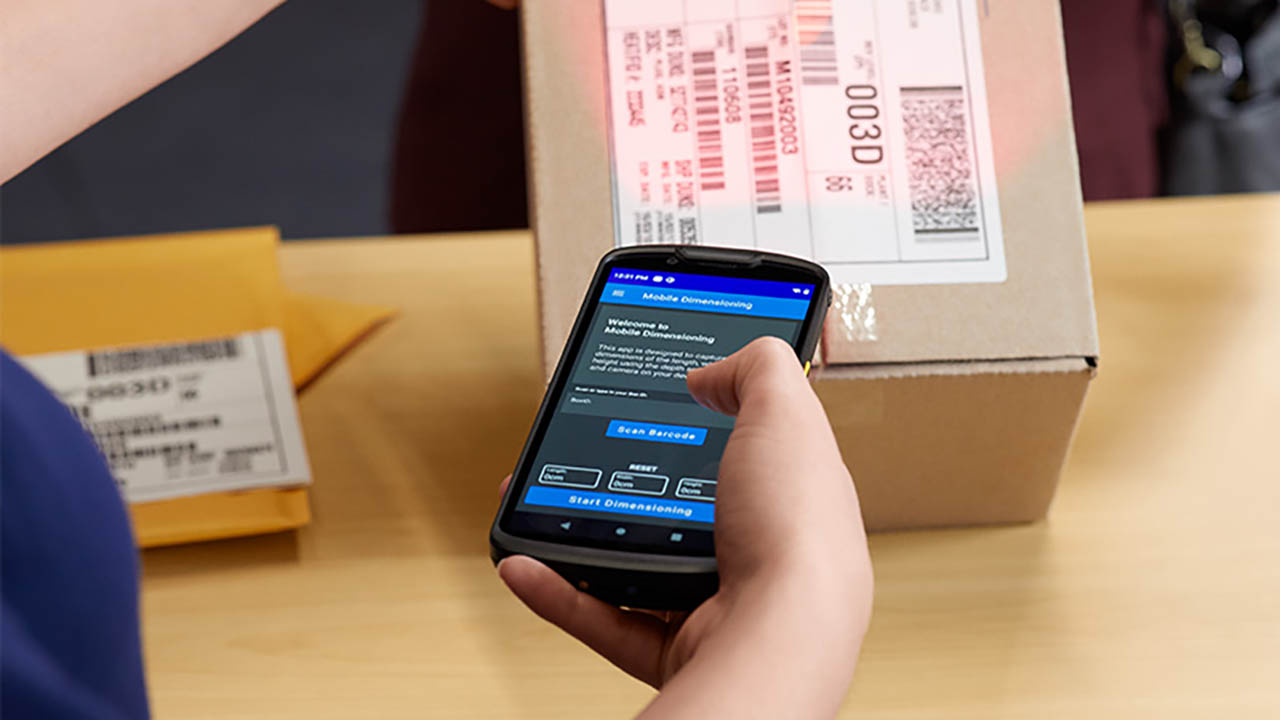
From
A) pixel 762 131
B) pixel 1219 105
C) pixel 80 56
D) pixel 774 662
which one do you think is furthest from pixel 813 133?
pixel 1219 105

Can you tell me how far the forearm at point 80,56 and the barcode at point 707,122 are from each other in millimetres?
304

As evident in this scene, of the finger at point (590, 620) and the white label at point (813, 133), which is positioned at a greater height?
the white label at point (813, 133)

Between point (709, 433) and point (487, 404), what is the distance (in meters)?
0.28

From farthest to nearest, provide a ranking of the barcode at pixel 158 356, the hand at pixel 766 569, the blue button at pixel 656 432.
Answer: the barcode at pixel 158 356 → the blue button at pixel 656 432 → the hand at pixel 766 569

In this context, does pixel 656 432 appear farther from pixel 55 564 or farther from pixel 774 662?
pixel 55 564

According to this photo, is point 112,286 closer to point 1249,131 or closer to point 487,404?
point 487,404

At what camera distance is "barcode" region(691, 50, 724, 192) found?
Result: 58 centimetres

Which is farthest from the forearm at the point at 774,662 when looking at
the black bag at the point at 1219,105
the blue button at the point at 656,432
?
the black bag at the point at 1219,105

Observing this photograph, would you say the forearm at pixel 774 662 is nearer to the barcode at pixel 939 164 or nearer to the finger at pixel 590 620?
the finger at pixel 590 620

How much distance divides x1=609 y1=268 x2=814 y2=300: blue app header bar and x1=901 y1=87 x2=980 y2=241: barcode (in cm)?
9

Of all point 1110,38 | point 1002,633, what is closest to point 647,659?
point 1002,633

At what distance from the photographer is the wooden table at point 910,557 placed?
589 mm

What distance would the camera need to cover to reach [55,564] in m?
0.28

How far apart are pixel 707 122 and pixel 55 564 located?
0.39 m
